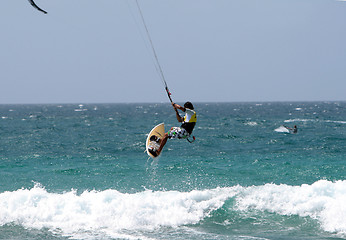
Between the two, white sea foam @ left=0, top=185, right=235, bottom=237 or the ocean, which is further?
white sea foam @ left=0, top=185, right=235, bottom=237

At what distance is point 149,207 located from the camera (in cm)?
1435

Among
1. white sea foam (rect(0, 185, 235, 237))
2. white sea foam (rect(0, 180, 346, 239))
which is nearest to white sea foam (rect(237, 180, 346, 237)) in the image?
white sea foam (rect(0, 180, 346, 239))

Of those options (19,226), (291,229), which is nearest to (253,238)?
(291,229)

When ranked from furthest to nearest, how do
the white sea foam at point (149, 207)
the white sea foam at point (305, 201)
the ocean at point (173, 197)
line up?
the white sea foam at point (305, 201) → the white sea foam at point (149, 207) → the ocean at point (173, 197)

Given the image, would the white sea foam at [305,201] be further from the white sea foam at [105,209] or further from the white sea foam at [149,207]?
the white sea foam at [105,209]

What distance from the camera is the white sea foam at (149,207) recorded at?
13.0 m

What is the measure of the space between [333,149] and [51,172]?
65.0ft

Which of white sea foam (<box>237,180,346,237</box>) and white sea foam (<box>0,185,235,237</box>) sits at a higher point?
white sea foam (<box>0,185,235,237</box>)

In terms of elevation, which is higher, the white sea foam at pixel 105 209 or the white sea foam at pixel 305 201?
the white sea foam at pixel 105 209

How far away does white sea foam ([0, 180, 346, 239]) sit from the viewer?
42.6ft

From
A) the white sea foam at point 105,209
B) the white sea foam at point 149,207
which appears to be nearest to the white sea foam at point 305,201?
the white sea foam at point 149,207

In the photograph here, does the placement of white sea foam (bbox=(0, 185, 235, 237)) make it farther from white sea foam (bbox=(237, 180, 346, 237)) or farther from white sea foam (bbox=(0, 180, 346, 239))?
white sea foam (bbox=(237, 180, 346, 237))

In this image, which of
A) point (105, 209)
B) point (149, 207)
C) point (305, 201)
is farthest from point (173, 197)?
point (305, 201)

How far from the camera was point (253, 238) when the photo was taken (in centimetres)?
1177
